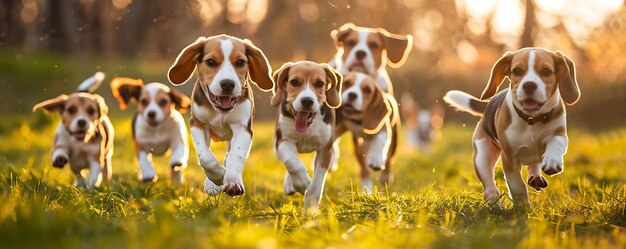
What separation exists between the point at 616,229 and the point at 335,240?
1.81m

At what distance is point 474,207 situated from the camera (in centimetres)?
541

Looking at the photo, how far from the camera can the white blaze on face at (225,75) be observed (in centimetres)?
555

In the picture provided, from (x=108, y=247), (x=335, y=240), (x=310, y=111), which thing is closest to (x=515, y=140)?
(x=310, y=111)

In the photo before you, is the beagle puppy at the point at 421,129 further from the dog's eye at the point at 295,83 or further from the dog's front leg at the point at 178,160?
the dog's eye at the point at 295,83

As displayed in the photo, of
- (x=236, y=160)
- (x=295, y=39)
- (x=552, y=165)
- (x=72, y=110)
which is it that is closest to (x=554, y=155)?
(x=552, y=165)

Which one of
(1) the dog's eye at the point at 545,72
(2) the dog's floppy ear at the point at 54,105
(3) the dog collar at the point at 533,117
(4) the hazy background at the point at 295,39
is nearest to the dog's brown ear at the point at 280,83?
(3) the dog collar at the point at 533,117

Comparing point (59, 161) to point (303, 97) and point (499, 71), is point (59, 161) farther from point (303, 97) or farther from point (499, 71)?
point (499, 71)

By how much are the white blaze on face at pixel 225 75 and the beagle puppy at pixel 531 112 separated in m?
1.82

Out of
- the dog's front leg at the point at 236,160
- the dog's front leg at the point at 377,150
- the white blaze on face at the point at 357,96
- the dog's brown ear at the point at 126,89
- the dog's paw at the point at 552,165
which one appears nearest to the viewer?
the dog's paw at the point at 552,165

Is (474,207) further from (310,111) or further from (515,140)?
(310,111)

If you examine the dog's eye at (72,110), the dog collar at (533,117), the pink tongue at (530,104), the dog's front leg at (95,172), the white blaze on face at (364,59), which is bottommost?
the dog's front leg at (95,172)

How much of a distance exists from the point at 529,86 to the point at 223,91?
2.06m

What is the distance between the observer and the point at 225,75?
219 inches

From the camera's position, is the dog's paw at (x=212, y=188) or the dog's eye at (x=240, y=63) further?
the dog's paw at (x=212, y=188)
